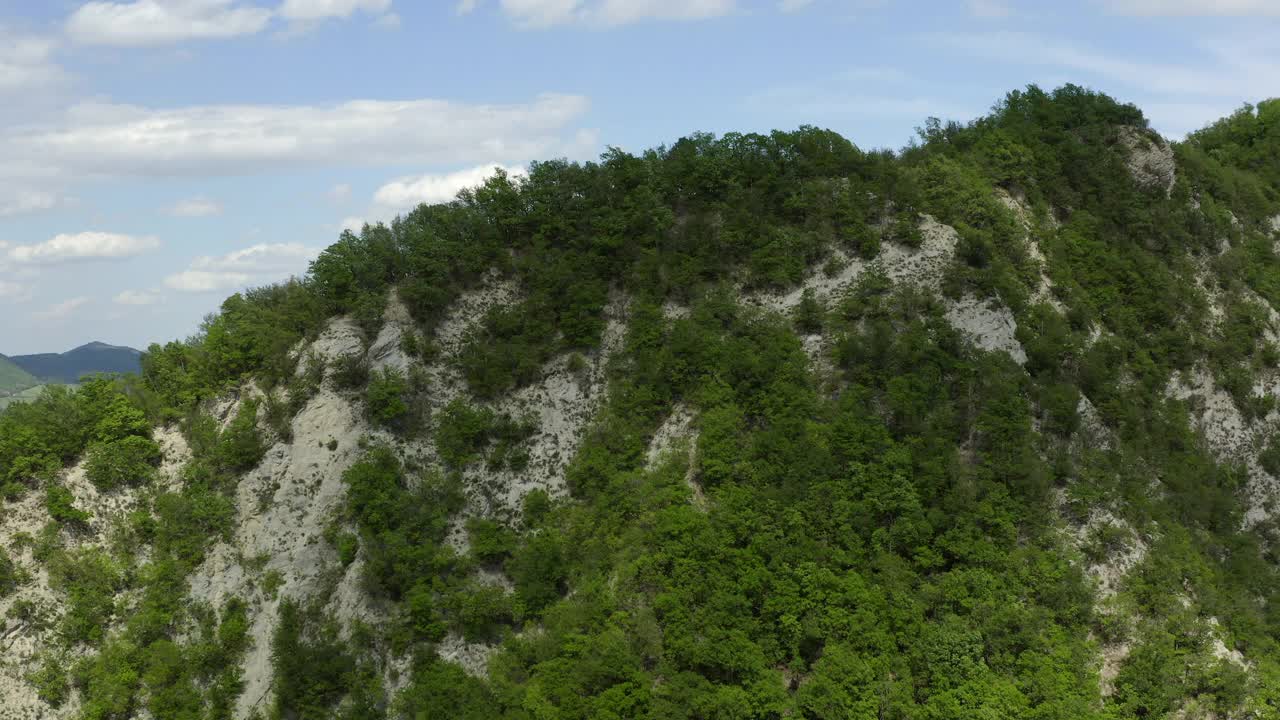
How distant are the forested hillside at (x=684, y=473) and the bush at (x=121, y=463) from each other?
28cm

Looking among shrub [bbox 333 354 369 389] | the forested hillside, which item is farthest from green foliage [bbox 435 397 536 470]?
shrub [bbox 333 354 369 389]

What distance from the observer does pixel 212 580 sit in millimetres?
55062

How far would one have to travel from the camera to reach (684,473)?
55.1m

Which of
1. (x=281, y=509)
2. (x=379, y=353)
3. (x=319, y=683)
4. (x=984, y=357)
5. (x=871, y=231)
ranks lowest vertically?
(x=319, y=683)

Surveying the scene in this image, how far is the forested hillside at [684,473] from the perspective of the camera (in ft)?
157

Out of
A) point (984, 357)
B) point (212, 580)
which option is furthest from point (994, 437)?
point (212, 580)

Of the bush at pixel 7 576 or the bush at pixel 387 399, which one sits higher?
the bush at pixel 387 399

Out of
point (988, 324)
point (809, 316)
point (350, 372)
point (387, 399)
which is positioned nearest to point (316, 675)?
point (387, 399)

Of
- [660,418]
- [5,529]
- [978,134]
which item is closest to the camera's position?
[5,529]

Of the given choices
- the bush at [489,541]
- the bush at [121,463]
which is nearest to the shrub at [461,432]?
the bush at [489,541]

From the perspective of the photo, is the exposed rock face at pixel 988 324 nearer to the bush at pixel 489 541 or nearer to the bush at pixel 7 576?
the bush at pixel 489 541

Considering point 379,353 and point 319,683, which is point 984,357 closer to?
point 379,353

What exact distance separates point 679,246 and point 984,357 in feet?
78.0

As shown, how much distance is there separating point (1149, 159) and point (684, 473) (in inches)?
2139
